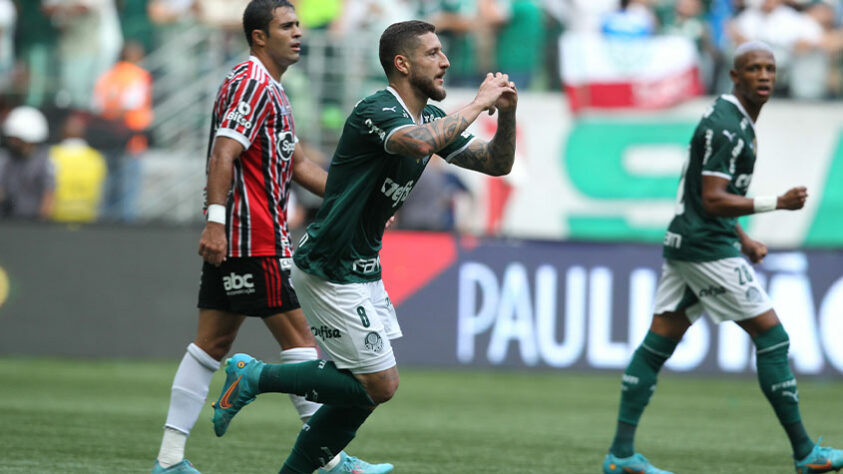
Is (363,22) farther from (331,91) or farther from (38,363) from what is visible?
(38,363)

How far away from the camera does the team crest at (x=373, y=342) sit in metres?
5.77

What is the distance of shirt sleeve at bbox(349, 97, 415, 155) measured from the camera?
5.59 meters

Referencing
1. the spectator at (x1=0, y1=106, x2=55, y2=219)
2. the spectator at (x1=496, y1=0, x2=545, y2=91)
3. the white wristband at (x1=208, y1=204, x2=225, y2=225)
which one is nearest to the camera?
the white wristband at (x1=208, y1=204, x2=225, y2=225)

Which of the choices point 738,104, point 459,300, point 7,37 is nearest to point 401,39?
point 738,104

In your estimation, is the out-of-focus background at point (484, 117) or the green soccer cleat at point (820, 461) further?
the out-of-focus background at point (484, 117)

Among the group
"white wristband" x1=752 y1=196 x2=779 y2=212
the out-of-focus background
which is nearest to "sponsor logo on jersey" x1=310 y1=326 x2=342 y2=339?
"white wristband" x1=752 y1=196 x2=779 y2=212

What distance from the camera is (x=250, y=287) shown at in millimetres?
6457

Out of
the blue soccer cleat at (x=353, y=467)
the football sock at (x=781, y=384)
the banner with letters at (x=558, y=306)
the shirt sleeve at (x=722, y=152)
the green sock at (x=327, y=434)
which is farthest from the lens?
the banner with letters at (x=558, y=306)

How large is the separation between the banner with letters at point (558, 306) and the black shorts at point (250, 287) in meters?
7.17

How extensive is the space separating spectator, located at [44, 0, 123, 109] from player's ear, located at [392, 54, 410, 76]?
11445 millimetres

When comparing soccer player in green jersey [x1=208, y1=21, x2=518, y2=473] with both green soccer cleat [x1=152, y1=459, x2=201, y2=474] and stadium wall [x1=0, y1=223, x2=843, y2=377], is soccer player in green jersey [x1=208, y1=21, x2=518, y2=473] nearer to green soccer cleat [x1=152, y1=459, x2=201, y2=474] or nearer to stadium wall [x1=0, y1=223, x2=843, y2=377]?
green soccer cleat [x1=152, y1=459, x2=201, y2=474]

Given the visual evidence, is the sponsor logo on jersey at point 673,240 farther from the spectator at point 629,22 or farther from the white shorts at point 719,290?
the spectator at point 629,22

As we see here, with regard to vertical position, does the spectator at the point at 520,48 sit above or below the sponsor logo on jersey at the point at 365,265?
above

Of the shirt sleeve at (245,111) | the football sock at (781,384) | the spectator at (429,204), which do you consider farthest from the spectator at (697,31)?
the shirt sleeve at (245,111)
